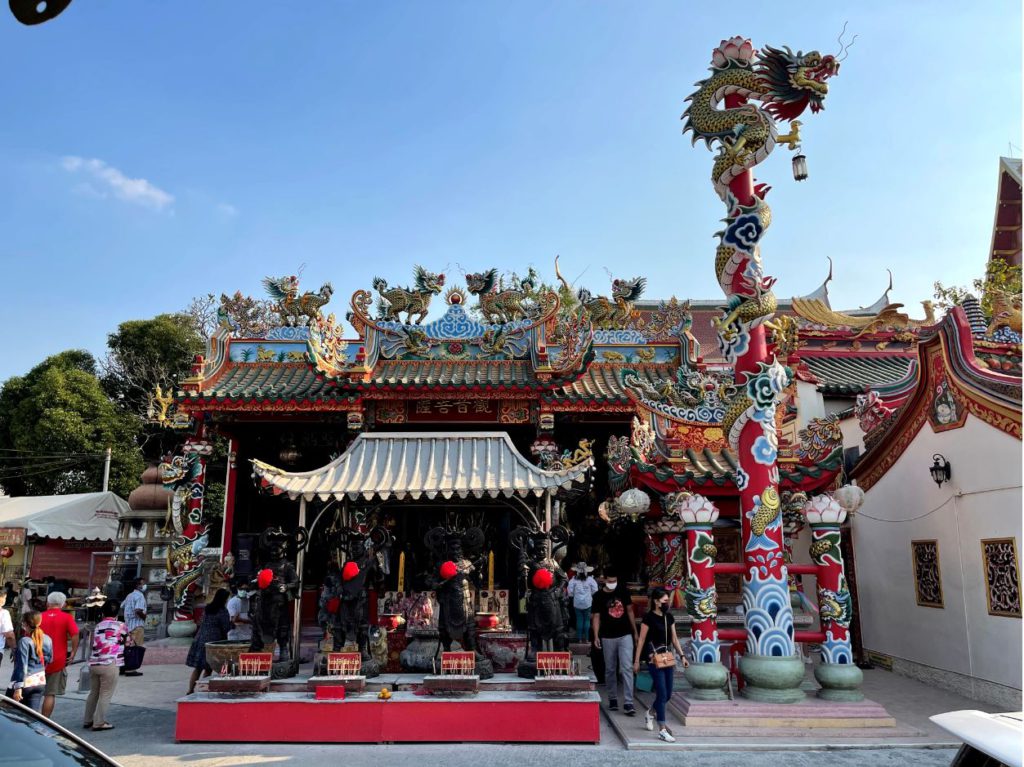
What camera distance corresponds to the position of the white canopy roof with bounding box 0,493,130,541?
56.4 feet

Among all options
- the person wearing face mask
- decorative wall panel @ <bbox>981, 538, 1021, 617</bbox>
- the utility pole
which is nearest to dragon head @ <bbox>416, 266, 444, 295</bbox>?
the person wearing face mask

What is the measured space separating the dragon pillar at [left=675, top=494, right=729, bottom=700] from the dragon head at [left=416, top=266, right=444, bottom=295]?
6.70m

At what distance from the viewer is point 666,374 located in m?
13.6

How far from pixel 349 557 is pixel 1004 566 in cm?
767

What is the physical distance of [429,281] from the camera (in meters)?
13.0

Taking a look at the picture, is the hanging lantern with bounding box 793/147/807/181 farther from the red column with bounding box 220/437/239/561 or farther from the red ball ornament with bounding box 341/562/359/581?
the red column with bounding box 220/437/239/561

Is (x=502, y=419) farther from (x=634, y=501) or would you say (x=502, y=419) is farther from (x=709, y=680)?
(x=709, y=680)

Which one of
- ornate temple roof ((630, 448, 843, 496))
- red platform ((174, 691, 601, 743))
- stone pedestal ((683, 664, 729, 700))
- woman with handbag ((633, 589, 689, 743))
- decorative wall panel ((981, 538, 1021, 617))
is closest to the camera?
red platform ((174, 691, 601, 743))

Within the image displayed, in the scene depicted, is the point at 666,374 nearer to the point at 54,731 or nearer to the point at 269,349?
the point at 269,349

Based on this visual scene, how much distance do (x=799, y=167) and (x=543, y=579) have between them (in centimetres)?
572

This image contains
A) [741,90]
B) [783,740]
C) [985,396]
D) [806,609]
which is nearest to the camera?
[783,740]

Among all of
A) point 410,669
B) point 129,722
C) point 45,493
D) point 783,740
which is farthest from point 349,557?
point 45,493

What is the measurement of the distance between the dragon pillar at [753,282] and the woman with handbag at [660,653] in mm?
922

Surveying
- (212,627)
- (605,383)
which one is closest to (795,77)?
(605,383)
